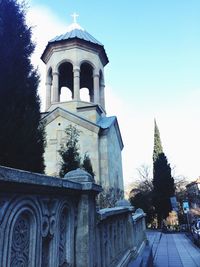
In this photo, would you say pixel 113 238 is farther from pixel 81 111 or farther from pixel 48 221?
pixel 81 111

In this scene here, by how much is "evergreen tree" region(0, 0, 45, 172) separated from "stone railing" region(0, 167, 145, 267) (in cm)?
241

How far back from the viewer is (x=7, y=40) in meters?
4.94

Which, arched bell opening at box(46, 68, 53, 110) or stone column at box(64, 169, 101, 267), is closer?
stone column at box(64, 169, 101, 267)

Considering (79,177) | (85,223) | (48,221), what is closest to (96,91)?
(79,177)

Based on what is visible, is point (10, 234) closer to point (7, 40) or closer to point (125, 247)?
point (125, 247)

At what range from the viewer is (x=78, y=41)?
15633mm

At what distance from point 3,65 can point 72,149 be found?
520cm

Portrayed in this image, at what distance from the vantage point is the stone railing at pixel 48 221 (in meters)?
1.46

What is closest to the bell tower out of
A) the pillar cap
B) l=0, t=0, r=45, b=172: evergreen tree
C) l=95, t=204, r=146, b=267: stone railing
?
l=0, t=0, r=45, b=172: evergreen tree

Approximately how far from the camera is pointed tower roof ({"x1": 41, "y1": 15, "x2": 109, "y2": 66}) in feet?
51.5

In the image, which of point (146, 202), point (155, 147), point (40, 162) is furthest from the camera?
point (155, 147)

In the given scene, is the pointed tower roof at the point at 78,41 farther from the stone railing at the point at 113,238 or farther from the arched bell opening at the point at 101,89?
the stone railing at the point at 113,238

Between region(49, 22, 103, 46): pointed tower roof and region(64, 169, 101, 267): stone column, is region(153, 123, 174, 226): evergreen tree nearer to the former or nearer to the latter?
region(49, 22, 103, 46): pointed tower roof

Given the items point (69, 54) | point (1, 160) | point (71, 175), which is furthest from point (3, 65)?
point (69, 54)
